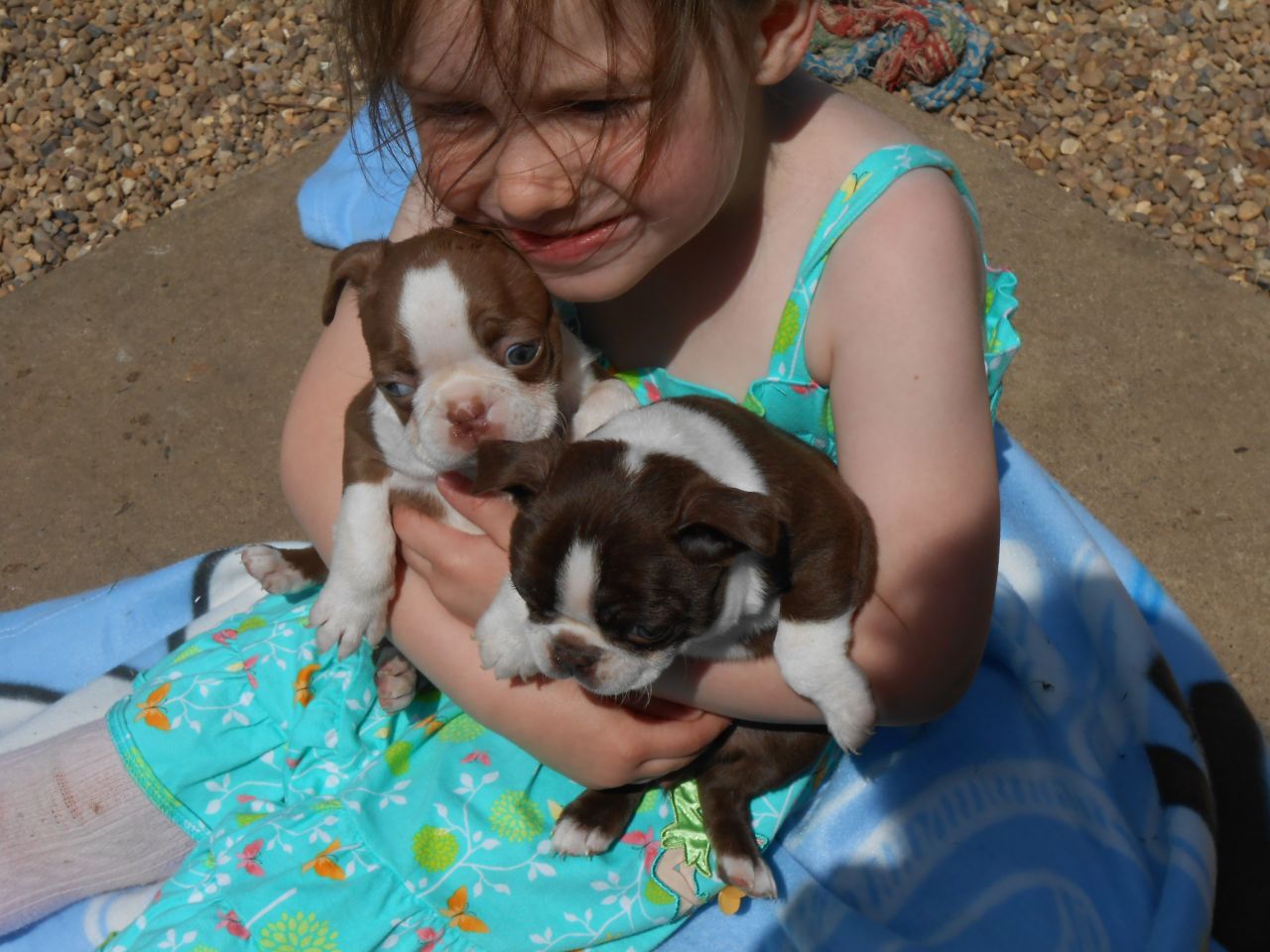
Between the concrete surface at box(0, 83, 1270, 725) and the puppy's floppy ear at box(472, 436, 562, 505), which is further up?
the puppy's floppy ear at box(472, 436, 562, 505)

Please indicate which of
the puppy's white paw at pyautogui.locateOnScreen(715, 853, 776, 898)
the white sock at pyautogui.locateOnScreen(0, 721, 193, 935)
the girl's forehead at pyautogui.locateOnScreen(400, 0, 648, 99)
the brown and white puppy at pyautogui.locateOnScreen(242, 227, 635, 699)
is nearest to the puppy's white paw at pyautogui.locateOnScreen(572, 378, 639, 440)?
the brown and white puppy at pyautogui.locateOnScreen(242, 227, 635, 699)

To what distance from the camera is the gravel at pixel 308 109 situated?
538 centimetres

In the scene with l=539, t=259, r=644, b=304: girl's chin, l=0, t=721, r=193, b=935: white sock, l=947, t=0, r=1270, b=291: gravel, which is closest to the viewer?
l=539, t=259, r=644, b=304: girl's chin

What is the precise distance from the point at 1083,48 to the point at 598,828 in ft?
16.7

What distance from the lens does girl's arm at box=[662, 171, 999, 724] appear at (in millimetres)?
2488

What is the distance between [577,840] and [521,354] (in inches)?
43.5

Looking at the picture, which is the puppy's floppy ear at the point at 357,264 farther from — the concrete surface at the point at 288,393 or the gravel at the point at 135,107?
the gravel at the point at 135,107

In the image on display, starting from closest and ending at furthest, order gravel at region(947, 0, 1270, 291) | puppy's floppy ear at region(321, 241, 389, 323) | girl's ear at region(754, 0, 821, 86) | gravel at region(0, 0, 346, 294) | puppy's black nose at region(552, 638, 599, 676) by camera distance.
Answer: puppy's black nose at region(552, 638, 599, 676)
girl's ear at region(754, 0, 821, 86)
puppy's floppy ear at region(321, 241, 389, 323)
gravel at region(947, 0, 1270, 291)
gravel at region(0, 0, 346, 294)

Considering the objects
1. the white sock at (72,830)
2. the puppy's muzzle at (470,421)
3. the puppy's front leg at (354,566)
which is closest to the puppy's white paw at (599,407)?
the puppy's muzzle at (470,421)

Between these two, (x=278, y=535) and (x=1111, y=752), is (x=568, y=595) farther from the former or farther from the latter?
(x=278, y=535)

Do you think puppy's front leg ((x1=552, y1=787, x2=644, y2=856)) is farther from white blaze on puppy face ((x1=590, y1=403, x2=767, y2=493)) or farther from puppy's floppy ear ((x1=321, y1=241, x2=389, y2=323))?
puppy's floppy ear ((x1=321, y1=241, x2=389, y2=323))

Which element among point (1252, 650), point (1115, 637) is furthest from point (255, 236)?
point (1252, 650)

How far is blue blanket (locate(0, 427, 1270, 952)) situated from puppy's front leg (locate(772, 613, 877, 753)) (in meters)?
0.51

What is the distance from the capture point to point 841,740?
95.1 inches
